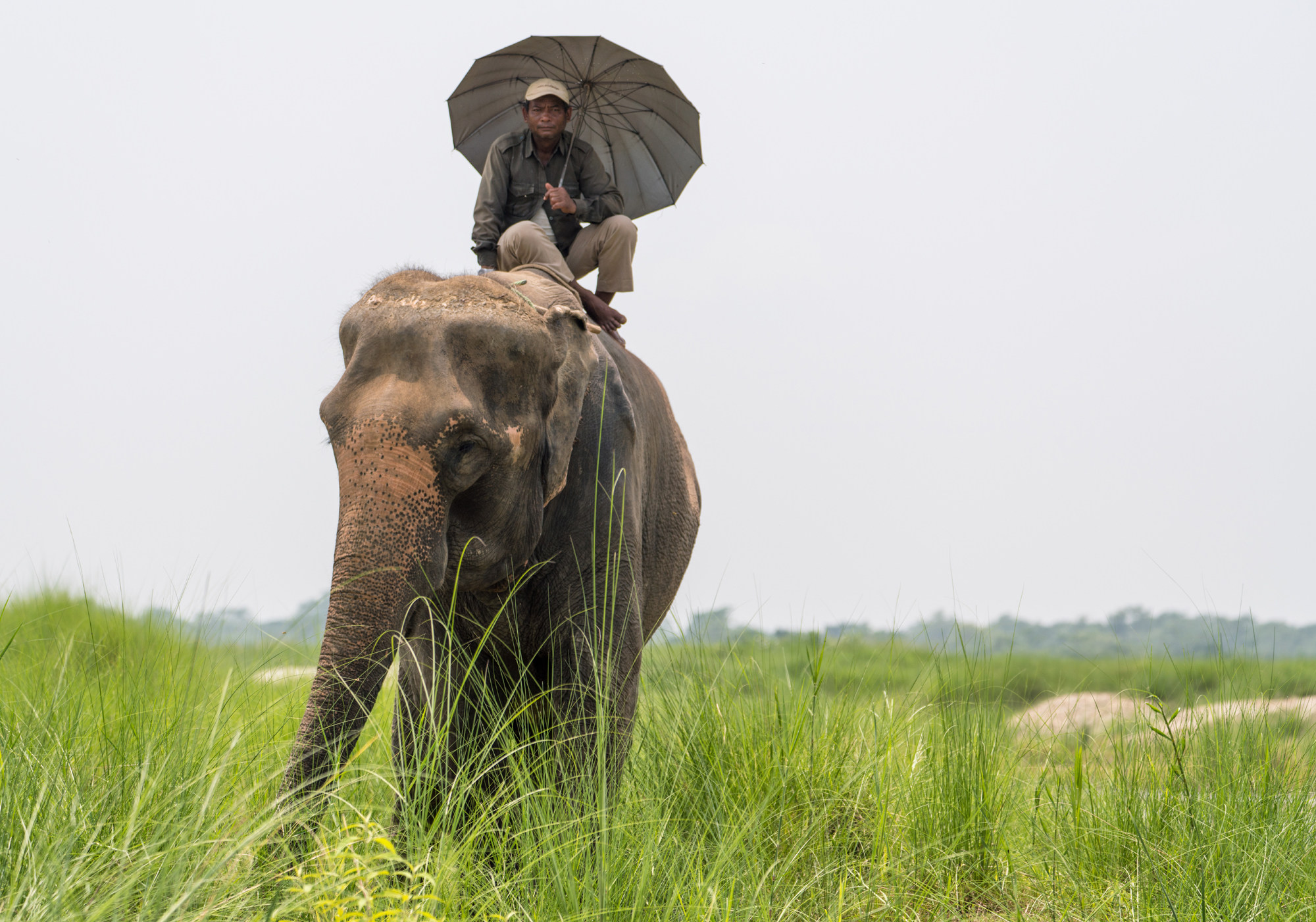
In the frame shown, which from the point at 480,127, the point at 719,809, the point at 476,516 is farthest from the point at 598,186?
the point at 719,809

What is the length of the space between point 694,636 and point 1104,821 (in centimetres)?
155

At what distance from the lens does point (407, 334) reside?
2.75 m

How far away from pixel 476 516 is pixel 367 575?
0.42 meters

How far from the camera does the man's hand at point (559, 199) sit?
4504 millimetres

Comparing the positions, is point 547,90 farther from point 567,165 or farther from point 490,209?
point 490,209

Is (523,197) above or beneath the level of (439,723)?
above

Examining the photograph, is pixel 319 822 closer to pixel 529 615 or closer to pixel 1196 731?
pixel 529 615

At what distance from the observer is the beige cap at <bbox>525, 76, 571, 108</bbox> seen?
180 inches

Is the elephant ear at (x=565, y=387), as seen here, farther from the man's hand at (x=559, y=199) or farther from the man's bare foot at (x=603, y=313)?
the man's hand at (x=559, y=199)

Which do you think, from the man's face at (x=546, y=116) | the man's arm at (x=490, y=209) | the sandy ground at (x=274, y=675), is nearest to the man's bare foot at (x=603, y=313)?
the man's arm at (x=490, y=209)

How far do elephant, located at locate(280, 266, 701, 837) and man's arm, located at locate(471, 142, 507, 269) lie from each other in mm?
862

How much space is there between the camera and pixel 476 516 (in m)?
2.87

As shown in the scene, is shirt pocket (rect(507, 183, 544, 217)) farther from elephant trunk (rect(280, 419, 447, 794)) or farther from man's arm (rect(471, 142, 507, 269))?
elephant trunk (rect(280, 419, 447, 794))

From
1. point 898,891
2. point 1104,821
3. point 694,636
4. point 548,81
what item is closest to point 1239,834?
point 1104,821
